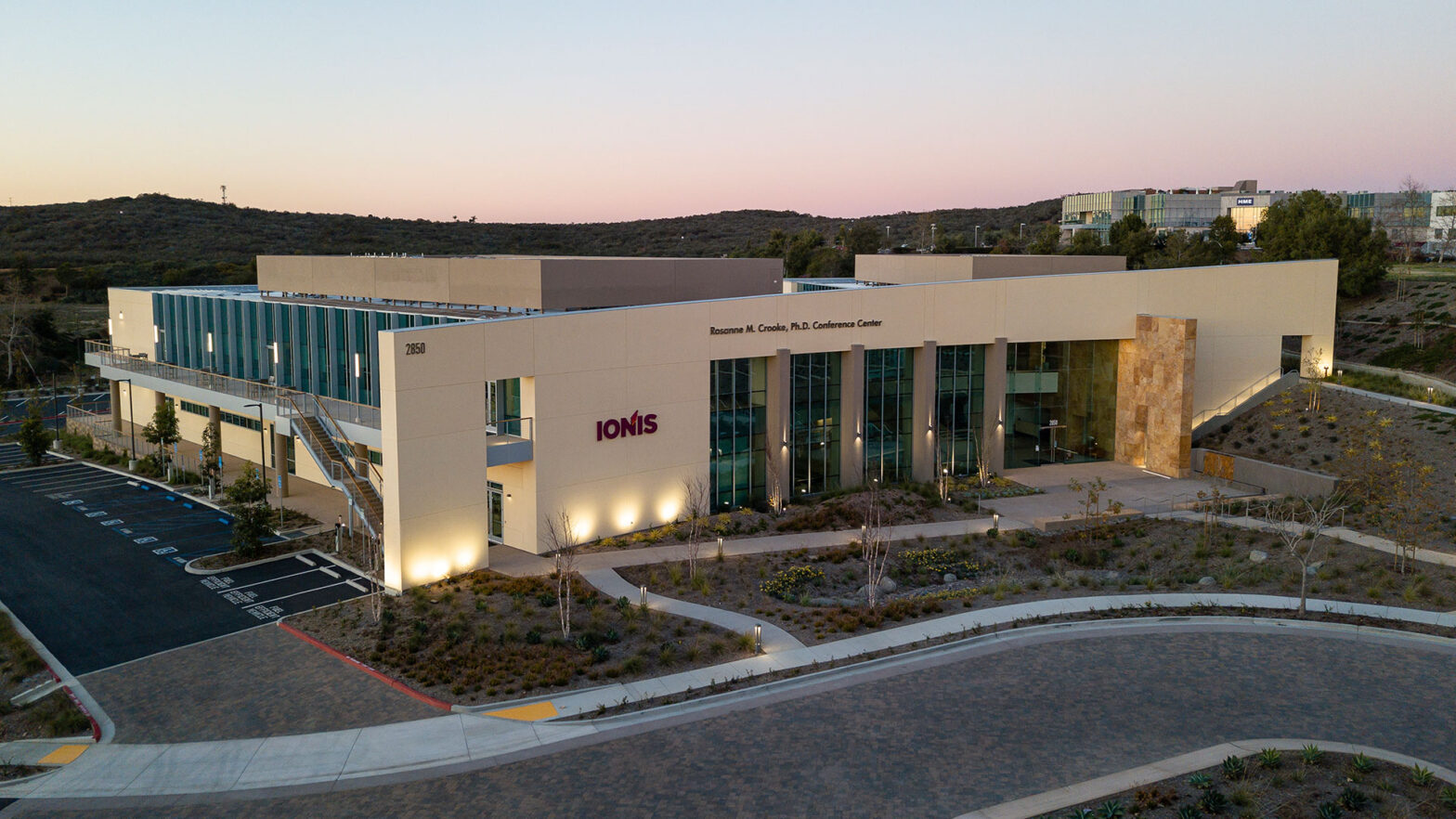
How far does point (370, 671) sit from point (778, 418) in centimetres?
1842

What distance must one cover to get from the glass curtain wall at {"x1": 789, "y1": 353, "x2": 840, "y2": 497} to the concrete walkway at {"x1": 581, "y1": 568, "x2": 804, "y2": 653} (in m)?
11.0

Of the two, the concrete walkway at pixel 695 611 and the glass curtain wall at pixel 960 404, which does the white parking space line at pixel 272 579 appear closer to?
the concrete walkway at pixel 695 611

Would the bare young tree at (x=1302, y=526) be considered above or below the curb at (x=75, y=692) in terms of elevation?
above

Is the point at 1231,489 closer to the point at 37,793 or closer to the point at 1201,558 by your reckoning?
the point at 1201,558

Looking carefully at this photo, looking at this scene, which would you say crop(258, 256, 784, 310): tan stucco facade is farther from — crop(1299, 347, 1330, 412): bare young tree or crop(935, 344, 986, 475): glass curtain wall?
crop(1299, 347, 1330, 412): bare young tree

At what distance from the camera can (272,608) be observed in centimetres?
2683

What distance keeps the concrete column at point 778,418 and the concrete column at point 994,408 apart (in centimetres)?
949

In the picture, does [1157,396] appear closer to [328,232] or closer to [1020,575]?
[1020,575]

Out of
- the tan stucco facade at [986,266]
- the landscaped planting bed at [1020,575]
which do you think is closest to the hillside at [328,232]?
the tan stucco facade at [986,266]

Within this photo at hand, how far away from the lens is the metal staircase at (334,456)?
99.0 feet

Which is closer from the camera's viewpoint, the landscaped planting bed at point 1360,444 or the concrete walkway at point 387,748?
the concrete walkway at point 387,748

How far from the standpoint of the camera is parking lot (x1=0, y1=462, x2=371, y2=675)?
2495 cm

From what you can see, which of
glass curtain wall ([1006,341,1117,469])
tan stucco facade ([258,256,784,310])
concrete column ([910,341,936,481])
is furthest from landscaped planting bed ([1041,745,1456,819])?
glass curtain wall ([1006,341,1117,469])

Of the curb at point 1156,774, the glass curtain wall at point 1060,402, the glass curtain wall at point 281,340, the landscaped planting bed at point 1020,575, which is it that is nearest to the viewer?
the curb at point 1156,774
